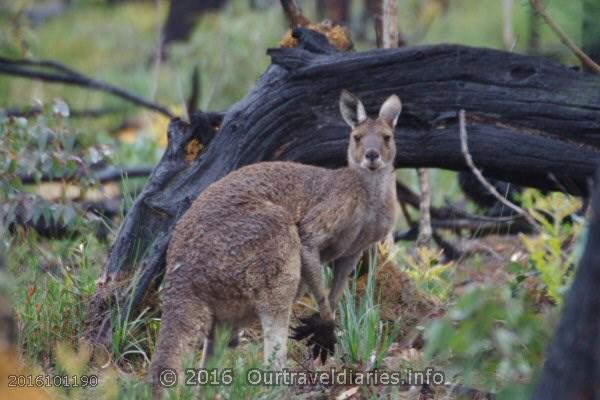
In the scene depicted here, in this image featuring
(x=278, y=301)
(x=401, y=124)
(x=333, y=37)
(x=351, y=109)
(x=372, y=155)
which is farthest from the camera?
(x=333, y=37)

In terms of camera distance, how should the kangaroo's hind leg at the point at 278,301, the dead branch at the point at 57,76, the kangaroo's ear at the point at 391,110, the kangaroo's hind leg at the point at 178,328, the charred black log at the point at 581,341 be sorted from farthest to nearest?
the dead branch at the point at 57,76, the kangaroo's ear at the point at 391,110, the kangaroo's hind leg at the point at 278,301, the kangaroo's hind leg at the point at 178,328, the charred black log at the point at 581,341

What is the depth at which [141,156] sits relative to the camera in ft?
37.1

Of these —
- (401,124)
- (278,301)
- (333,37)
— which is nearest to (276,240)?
(278,301)

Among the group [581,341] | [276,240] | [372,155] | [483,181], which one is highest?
[372,155]

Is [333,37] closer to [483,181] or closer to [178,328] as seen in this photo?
[483,181]

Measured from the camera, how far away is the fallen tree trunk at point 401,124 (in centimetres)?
625

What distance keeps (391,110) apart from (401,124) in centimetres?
32

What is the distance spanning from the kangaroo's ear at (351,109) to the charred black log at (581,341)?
2.77 metres

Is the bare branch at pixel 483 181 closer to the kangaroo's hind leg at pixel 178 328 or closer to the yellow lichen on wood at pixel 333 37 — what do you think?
the yellow lichen on wood at pixel 333 37

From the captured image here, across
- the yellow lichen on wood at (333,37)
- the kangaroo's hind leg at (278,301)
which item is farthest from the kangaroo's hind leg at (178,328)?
the yellow lichen on wood at (333,37)

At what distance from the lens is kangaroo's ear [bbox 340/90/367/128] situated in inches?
251

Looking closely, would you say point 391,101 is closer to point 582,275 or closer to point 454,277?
point 454,277

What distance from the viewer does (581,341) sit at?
3695mm

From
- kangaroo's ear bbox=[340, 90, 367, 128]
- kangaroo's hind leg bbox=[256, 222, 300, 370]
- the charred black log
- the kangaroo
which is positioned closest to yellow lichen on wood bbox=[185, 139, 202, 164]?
the kangaroo
